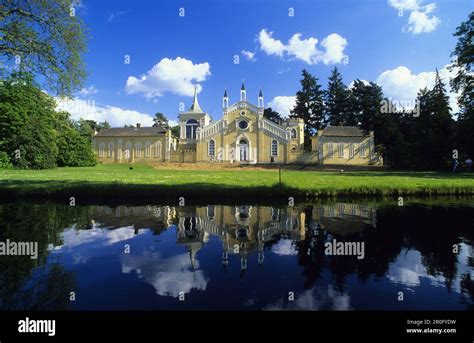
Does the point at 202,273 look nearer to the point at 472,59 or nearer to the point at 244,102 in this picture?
the point at 472,59

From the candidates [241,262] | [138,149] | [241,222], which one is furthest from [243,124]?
[241,262]

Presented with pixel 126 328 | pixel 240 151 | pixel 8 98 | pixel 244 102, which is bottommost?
pixel 126 328

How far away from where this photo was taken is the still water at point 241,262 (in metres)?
5.34

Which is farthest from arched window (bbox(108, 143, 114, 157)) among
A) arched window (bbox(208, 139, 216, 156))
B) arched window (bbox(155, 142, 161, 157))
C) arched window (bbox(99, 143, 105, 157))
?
arched window (bbox(208, 139, 216, 156))

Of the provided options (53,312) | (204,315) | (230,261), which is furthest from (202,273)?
(53,312)

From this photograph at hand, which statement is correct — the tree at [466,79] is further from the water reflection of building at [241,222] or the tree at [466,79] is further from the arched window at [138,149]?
the arched window at [138,149]

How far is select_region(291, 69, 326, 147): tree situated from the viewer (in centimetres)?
8319

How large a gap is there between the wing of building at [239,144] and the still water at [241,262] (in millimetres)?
46134

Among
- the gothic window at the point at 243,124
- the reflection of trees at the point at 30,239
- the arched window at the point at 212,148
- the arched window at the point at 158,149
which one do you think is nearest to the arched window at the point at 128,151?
the arched window at the point at 158,149

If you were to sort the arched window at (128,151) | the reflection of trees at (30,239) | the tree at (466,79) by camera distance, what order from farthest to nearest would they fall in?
the arched window at (128,151)
the tree at (466,79)
the reflection of trees at (30,239)

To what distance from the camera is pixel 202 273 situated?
21.6 ft

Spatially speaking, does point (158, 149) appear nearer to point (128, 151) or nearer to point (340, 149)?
point (128, 151)

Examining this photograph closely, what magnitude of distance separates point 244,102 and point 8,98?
39901 mm

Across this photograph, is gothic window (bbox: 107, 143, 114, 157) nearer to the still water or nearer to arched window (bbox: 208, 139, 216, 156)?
arched window (bbox: 208, 139, 216, 156)
